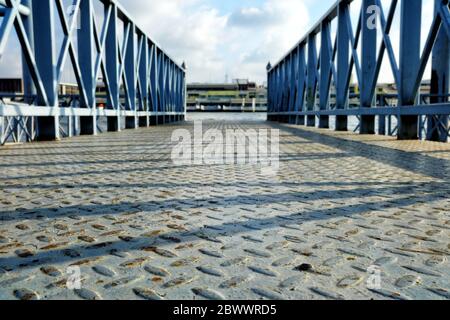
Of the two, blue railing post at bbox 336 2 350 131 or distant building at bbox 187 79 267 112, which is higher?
distant building at bbox 187 79 267 112

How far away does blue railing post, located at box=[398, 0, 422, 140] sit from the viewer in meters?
9.73

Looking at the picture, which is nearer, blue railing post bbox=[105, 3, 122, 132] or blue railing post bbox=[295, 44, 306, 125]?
blue railing post bbox=[105, 3, 122, 132]

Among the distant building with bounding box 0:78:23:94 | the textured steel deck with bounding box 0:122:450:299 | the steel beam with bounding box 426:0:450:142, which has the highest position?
the distant building with bounding box 0:78:23:94

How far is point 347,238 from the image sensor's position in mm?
2609

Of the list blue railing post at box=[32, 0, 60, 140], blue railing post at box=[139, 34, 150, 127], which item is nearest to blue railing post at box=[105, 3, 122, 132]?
blue railing post at box=[32, 0, 60, 140]

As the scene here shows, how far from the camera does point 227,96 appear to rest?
11038 centimetres

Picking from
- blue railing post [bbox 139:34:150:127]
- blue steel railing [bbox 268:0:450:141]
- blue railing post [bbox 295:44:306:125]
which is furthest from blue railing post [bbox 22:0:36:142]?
blue railing post [bbox 295:44:306:125]

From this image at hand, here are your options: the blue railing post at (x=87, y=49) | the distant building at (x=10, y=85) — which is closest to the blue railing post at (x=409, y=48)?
the blue railing post at (x=87, y=49)

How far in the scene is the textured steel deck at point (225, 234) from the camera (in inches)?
76.0

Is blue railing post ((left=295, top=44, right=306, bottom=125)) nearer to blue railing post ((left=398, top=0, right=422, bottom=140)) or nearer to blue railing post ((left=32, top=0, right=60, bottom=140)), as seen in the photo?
blue railing post ((left=398, top=0, right=422, bottom=140))

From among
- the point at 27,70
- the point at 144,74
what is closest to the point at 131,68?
the point at 144,74

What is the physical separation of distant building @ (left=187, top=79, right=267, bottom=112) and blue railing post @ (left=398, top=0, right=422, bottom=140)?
81.0 meters

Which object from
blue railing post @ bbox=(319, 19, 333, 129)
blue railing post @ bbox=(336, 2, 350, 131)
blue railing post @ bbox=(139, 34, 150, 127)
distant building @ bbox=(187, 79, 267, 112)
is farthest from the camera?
distant building @ bbox=(187, 79, 267, 112)

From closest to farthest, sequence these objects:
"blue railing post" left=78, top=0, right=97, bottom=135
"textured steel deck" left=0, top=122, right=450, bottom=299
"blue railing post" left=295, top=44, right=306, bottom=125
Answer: "textured steel deck" left=0, top=122, right=450, bottom=299, "blue railing post" left=78, top=0, right=97, bottom=135, "blue railing post" left=295, top=44, right=306, bottom=125
